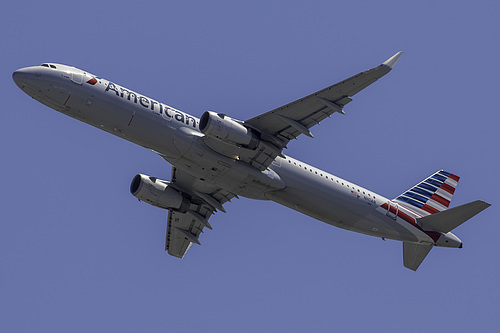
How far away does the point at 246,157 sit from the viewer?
48219 mm

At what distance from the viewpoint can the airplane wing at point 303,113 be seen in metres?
44.0

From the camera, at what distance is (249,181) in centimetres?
4916

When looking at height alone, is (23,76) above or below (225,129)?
below

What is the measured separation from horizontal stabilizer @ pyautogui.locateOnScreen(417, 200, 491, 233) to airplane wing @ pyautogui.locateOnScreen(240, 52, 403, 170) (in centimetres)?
1270

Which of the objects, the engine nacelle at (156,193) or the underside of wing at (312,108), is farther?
the engine nacelle at (156,193)

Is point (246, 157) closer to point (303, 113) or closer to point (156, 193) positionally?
point (303, 113)

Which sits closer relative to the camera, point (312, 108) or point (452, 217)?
point (312, 108)

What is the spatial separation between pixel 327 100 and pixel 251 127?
525 centimetres

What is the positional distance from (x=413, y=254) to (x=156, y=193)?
65.1ft

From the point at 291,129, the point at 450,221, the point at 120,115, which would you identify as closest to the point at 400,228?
the point at 450,221

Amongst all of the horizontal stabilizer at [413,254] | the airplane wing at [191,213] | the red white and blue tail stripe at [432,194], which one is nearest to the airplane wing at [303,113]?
the airplane wing at [191,213]

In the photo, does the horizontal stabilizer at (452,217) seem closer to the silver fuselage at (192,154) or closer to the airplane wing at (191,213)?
the silver fuselage at (192,154)

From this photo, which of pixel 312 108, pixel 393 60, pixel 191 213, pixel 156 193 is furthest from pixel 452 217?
pixel 156 193

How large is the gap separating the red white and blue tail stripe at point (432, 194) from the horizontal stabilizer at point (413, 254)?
2.52 m
